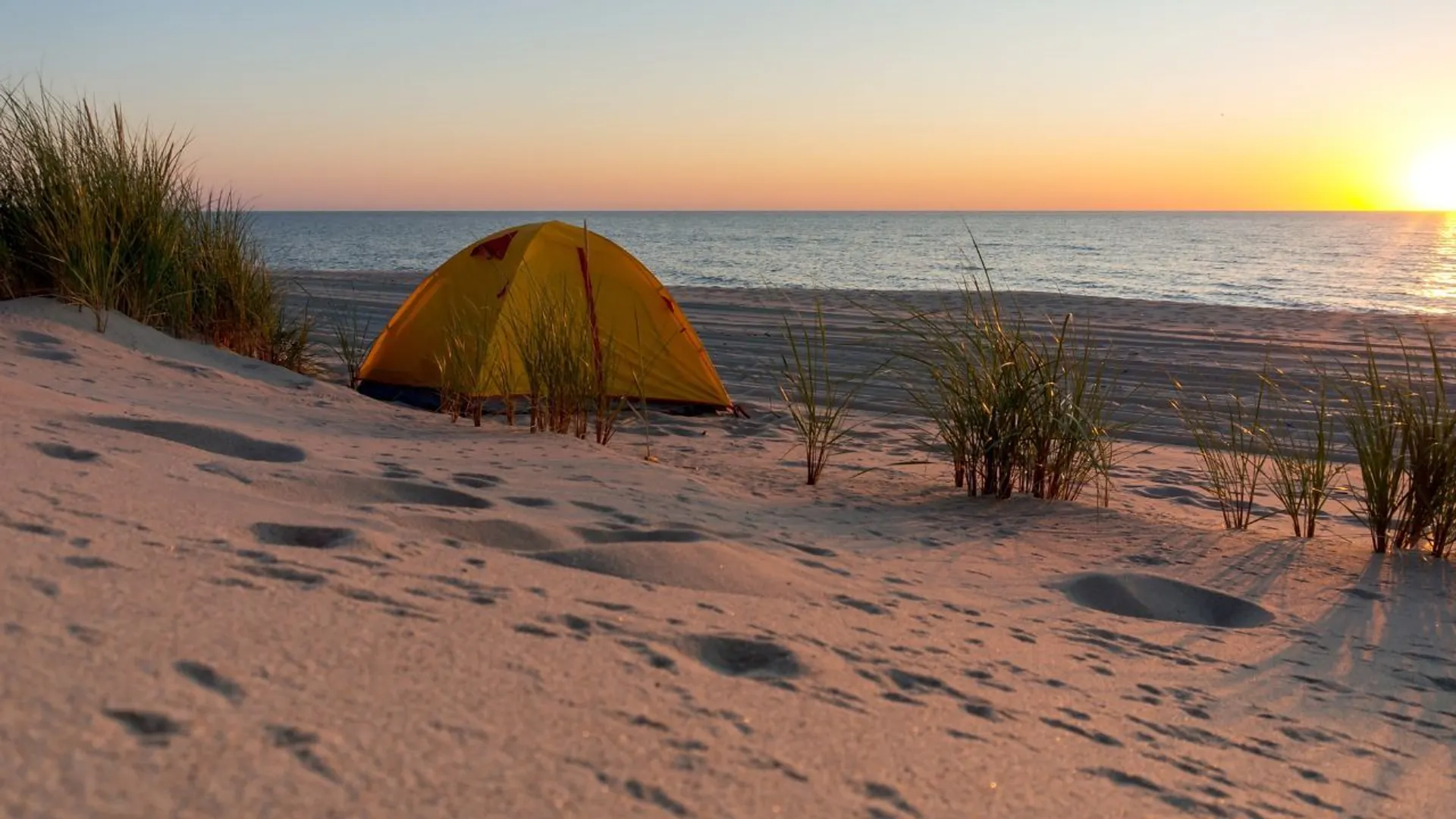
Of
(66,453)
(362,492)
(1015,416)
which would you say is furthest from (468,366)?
(66,453)

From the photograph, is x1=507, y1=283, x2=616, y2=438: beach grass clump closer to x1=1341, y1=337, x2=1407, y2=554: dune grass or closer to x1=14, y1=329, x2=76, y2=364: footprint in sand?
x1=14, y1=329, x2=76, y2=364: footprint in sand

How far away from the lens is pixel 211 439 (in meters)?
3.42

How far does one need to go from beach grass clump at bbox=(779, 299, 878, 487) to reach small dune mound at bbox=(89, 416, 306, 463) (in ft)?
5.43

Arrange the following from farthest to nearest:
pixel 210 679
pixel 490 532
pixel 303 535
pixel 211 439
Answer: pixel 211 439 → pixel 490 532 → pixel 303 535 → pixel 210 679

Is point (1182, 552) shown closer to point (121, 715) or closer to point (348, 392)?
point (121, 715)

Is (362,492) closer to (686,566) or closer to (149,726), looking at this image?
(686,566)

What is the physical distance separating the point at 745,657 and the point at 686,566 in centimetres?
60

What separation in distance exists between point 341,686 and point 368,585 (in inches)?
19.4

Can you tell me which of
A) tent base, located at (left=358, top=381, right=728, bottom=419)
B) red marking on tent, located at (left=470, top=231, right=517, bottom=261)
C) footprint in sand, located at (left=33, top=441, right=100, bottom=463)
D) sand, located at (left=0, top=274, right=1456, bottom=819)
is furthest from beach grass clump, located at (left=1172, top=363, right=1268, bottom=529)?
red marking on tent, located at (left=470, top=231, right=517, bottom=261)

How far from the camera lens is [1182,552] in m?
3.70

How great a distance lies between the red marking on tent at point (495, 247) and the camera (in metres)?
6.89

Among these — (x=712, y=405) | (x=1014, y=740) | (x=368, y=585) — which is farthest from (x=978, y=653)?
(x=712, y=405)

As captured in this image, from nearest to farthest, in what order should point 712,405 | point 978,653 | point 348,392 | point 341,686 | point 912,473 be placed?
point 341,686
point 978,653
point 912,473
point 348,392
point 712,405

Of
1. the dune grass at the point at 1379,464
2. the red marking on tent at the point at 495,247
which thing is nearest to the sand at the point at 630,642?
the dune grass at the point at 1379,464
